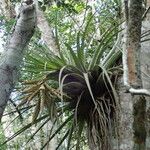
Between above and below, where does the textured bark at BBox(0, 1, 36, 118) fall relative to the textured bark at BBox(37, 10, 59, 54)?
below

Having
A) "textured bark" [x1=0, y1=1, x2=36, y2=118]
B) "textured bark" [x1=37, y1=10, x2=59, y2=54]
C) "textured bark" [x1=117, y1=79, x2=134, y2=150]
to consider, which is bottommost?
"textured bark" [x1=117, y1=79, x2=134, y2=150]

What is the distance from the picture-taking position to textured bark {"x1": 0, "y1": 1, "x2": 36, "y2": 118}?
107 cm

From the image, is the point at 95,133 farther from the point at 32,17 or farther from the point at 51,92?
the point at 32,17

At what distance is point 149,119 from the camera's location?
6.03 ft

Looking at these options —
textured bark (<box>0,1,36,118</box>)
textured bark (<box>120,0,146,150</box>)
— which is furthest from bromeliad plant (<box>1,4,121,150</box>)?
textured bark (<box>0,1,36,118</box>)

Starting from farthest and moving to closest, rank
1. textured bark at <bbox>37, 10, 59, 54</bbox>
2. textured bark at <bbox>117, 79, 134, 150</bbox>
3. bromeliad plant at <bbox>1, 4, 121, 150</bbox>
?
textured bark at <bbox>37, 10, 59, 54</bbox>, bromeliad plant at <bbox>1, 4, 121, 150</bbox>, textured bark at <bbox>117, 79, 134, 150</bbox>

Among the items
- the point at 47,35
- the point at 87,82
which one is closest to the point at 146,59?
the point at 87,82

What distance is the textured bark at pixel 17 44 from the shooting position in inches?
42.0

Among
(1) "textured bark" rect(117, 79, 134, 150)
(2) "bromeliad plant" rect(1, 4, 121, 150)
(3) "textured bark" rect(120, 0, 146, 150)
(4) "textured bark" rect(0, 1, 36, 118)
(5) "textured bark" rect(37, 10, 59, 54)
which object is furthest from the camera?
(5) "textured bark" rect(37, 10, 59, 54)

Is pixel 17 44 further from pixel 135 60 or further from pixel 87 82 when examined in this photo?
pixel 87 82

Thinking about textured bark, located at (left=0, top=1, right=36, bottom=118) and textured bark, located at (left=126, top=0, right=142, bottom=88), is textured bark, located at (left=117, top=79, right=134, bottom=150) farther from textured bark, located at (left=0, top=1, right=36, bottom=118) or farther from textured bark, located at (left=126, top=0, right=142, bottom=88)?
textured bark, located at (left=0, top=1, right=36, bottom=118)

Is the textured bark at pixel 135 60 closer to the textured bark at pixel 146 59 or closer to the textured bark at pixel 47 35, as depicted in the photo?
the textured bark at pixel 146 59

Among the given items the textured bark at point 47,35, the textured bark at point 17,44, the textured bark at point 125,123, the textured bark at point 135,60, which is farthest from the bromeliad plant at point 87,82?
the textured bark at point 17,44

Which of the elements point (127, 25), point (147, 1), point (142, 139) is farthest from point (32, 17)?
point (147, 1)
